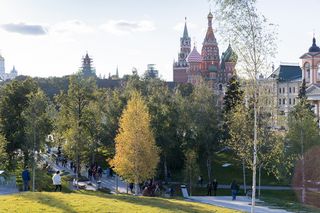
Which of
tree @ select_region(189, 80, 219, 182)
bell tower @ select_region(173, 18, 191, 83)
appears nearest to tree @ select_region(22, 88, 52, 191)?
tree @ select_region(189, 80, 219, 182)

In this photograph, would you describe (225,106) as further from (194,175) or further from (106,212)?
(106,212)

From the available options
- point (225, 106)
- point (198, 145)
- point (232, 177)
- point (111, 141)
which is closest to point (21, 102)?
point (111, 141)

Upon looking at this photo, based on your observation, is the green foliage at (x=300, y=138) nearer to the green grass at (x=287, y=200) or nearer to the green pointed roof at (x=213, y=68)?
the green grass at (x=287, y=200)

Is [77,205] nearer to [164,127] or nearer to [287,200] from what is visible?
[287,200]

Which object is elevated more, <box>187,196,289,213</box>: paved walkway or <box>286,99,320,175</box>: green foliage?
<box>286,99,320,175</box>: green foliage

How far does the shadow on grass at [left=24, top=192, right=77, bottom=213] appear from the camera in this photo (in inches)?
855

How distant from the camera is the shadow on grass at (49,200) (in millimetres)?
21725

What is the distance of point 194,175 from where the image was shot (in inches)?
1610

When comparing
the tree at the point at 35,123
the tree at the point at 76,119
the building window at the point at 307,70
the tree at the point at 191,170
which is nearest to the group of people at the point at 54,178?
the tree at the point at 35,123

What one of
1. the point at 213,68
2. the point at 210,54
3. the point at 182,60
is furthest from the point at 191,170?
the point at 182,60

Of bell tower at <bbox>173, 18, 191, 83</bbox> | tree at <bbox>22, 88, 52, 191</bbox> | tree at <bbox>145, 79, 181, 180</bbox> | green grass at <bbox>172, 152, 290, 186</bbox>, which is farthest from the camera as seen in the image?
bell tower at <bbox>173, 18, 191, 83</bbox>

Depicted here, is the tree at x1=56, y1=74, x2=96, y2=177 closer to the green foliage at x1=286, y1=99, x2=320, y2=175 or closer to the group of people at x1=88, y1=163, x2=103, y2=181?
the group of people at x1=88, y1=163, x2=103, y2=181

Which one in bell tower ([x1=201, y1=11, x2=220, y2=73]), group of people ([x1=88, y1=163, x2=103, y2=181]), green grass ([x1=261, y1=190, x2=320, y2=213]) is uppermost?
bell tower ([x1=201, y1=11, x2=220, y2=73])

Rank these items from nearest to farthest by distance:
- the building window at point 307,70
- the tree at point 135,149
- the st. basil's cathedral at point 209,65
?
1. the tree at point 135,149
2. the building window at point 307,70
3. the st. basil's cathedral at point 209,65
